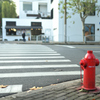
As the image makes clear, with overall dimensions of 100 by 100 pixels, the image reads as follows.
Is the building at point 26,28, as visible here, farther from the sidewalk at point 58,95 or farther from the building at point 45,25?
the sidewalk at point 58,95

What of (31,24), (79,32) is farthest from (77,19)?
(31,24)

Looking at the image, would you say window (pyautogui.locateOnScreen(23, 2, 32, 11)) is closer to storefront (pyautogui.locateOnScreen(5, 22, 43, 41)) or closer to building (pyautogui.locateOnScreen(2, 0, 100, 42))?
building (pyautogui.locateOnScreen(2, 0, 100, 42))

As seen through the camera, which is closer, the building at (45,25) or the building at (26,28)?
the building at (45,25)

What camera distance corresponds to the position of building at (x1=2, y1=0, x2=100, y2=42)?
96.4 feet

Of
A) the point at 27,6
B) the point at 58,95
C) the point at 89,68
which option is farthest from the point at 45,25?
the point at 58,95

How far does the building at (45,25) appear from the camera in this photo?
29.4m

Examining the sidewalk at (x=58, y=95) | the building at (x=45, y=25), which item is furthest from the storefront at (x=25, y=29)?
the sidewalk at (x=58, y=95)

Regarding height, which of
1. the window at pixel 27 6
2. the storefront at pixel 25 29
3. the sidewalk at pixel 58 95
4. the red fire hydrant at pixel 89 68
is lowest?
the sidewalk at pixel 58 95

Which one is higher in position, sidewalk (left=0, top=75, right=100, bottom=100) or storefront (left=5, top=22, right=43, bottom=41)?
storefront (left=5, top=22, right=43, bottom=41)

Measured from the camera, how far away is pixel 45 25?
120ft

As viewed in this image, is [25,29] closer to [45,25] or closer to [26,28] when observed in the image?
[26,28]

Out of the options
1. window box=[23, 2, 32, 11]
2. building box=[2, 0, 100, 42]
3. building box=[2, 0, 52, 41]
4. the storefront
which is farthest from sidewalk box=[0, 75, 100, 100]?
window box=[23, 2, 32, 11]

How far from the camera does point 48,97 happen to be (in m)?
3.74

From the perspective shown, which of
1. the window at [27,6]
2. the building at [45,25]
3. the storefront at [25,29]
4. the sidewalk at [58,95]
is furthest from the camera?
the window at [27,6]
